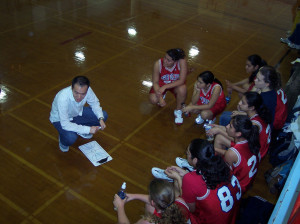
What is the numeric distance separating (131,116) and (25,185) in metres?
1.93

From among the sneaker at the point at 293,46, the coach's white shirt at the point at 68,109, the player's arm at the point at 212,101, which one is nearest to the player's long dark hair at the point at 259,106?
the player's arm at the point at 212,101

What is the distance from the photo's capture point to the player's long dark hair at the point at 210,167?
2768mm

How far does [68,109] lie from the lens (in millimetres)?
4004

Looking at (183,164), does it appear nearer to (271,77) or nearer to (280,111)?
(280,111)

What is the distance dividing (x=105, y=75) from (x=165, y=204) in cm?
381

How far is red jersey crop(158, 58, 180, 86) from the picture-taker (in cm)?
494

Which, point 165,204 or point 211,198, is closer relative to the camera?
point 165,204

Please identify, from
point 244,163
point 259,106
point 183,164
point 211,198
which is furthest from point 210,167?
point 259,106

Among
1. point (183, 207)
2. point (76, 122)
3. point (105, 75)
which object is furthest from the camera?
point (105, 75)

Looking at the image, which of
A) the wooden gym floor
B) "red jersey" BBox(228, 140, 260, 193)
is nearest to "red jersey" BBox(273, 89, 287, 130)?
the wooden gym floor

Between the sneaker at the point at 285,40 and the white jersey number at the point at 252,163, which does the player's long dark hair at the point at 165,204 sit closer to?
the white jersey number at the point at 252,163

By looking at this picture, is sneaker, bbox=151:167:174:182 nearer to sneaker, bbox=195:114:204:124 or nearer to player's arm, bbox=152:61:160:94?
sneaker, bbox=195:114:204:124

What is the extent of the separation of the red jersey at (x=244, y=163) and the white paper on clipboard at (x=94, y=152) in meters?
Result: 1.70

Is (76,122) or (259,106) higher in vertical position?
(259,106)
